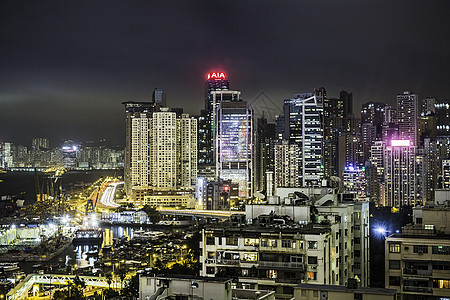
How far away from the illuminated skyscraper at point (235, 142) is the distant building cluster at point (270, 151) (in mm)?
51

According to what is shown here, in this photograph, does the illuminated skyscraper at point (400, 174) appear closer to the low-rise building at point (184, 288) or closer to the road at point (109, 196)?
the road at point (109, 196)

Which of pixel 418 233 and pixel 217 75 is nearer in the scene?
pixel 418 233

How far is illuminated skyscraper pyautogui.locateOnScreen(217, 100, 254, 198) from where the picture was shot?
31328 millimetres

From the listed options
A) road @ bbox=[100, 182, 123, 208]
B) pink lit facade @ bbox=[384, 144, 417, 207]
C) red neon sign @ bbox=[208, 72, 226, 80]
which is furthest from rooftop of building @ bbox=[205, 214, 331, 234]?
red neon sign @ bbox=[208, 72, 226, 80]

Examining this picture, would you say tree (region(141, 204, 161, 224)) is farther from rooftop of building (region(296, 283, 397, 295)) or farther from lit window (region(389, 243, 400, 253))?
rooftop of building (region(296, 283, 397, 295))

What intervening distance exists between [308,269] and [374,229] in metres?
4.80

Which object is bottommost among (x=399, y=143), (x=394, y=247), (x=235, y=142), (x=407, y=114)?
(x=394, y=247)

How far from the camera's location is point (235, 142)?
3189 cm

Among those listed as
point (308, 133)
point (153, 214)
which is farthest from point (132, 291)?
point (308, 133)

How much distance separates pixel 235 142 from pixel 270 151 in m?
2.28

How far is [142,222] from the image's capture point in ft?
82.8

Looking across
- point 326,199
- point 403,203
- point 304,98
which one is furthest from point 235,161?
point 326,199

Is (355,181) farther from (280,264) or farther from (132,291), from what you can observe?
(280,264)

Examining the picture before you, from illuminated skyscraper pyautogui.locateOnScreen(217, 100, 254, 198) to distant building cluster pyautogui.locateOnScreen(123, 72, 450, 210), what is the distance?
0.05 meters
